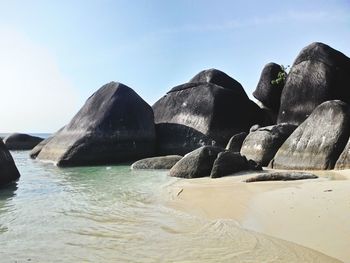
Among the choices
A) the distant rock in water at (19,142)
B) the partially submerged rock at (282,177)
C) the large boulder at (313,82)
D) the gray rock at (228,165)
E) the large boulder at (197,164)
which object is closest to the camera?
the partially submerged rock at (282,177)

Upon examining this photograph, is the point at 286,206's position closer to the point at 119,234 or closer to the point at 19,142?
the point at 119,234

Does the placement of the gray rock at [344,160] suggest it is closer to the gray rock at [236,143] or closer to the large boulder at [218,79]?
the gray rock at [236,143]

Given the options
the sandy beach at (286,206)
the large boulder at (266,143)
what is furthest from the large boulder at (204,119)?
the sandy beach at (286,206)

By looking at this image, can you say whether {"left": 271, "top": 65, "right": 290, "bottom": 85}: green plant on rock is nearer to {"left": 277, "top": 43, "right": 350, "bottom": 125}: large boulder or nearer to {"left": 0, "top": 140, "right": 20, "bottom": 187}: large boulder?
{"left": 277, "top": 43, "right": 350, "bottom": 125}: large boulder

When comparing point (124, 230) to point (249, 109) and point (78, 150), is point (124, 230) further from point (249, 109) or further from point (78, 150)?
point (249, 109)

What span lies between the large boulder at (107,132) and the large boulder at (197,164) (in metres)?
5.50

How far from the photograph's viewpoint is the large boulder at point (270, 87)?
20219 millimetres

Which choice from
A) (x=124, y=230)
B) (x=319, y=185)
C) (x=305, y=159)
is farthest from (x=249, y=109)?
(x=124, y=230)

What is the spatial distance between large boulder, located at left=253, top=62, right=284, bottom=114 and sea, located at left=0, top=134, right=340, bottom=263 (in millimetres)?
13150

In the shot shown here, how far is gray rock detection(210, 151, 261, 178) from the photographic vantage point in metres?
10.2

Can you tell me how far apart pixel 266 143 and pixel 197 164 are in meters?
2.85

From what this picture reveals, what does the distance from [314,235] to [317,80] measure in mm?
11665

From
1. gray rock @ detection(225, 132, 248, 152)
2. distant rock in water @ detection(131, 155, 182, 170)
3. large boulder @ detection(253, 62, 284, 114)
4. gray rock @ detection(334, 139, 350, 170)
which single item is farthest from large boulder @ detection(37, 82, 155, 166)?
gray rock @ detection(334, 139, 350, 170)

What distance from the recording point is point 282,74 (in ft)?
63.4
